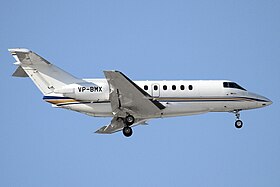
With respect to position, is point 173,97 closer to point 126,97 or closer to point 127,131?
point 126,97

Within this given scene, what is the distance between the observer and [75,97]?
41.9m

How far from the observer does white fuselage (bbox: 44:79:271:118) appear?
42.2 metres

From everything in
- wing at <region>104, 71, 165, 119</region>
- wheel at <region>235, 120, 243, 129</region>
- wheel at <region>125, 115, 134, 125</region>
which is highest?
wing at <region>104, 71, 165, 119</region>

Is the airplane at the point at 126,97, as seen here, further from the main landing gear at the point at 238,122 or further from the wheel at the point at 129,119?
the main landing gear at the point at 238,122

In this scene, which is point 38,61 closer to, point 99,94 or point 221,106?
point 99,94

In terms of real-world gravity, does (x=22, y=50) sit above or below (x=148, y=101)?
above

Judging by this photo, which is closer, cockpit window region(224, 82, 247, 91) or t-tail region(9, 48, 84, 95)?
t-tail region(9, 48, 84, 95)

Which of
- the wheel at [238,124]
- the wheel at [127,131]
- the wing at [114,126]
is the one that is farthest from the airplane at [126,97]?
the wheel at [238,124]

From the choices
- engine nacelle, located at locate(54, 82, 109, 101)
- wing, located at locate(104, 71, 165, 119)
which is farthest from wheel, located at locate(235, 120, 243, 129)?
engine nacelle, located at locate(54, 82, 109, 101)

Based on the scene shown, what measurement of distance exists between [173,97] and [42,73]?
7.51 m

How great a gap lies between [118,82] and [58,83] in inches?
185

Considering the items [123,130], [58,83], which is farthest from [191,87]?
[58,83]

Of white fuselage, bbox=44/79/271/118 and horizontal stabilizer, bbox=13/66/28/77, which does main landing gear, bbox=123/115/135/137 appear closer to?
white fuselage, bbox=44/79/271/118

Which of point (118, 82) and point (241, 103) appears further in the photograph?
point (241, 103)
